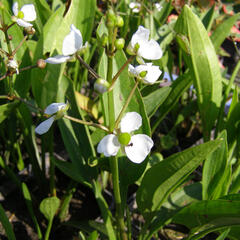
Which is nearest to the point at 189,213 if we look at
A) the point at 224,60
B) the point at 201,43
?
the point at 201,43

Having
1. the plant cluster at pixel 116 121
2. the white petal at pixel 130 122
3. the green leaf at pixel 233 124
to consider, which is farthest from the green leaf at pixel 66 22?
the green leaf at pixel 233 124

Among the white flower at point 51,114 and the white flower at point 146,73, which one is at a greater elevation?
the white flower at point 146,73

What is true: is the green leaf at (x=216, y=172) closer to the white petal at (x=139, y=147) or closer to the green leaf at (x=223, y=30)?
the white petal at (x=139, y=147)

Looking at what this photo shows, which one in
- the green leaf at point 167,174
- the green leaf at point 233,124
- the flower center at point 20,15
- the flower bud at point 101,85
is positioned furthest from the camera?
the green leaf at point 233,124

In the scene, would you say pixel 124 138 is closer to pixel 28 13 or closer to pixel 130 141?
pixel 130 141

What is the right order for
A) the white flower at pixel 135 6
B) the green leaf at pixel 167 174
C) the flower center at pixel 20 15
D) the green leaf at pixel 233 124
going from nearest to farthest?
the green leaf at pixel 167 174 → the flower center at pixel 20 15 → the green leaf at pixel 233 124 → the white flower at pixel 135 6

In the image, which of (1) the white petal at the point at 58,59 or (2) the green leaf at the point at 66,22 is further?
(2) the green leaf at the point at 66,22

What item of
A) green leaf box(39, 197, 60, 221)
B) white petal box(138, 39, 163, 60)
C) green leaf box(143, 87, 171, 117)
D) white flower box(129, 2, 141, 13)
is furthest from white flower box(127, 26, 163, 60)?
white flower box(129, 2, 141, 13)

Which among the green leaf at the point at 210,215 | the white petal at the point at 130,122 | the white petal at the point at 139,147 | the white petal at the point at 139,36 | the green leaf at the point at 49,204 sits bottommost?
the green leaf at the point at 49,204
